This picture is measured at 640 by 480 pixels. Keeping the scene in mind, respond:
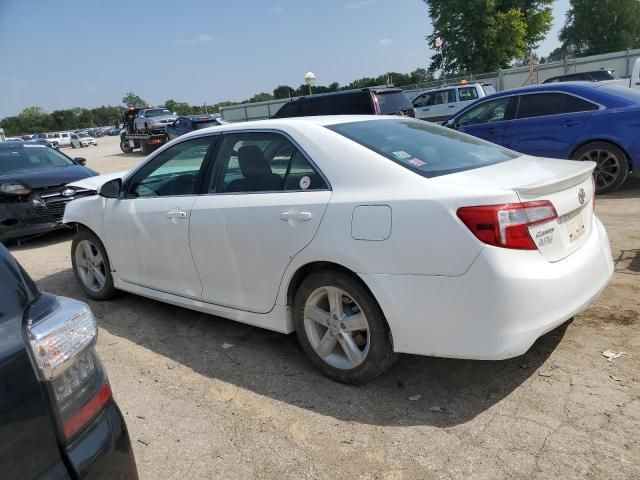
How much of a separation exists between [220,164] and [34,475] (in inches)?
107

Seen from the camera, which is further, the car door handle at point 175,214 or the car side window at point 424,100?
the car side window at point 424,100

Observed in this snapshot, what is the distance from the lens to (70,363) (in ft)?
5.26

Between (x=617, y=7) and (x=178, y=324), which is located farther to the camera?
(x=617, y=7)

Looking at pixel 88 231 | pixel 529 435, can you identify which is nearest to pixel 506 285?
pixel 529 435

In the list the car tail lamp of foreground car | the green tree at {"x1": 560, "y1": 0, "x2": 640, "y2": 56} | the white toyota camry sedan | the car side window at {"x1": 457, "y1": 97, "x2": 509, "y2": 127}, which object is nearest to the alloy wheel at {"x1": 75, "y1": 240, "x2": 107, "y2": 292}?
the white toyota camry sedan

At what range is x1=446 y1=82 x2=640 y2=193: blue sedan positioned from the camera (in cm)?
744

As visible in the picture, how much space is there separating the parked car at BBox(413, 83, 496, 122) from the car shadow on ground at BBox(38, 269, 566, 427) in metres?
18.0

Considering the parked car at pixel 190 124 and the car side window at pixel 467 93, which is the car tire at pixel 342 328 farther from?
the car side window at pixel 467 93

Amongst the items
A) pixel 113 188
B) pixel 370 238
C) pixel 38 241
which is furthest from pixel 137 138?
pixel 370 238

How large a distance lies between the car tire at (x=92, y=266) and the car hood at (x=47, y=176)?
10.8ft

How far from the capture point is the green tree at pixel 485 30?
41688 millimetres

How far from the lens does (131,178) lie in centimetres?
456

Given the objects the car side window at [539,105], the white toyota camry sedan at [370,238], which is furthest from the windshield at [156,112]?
the white toyota camry sedan at [370,238]

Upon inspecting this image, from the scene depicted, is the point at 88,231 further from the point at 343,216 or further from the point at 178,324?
the point at 343,216
